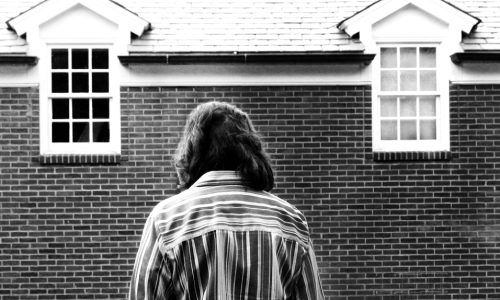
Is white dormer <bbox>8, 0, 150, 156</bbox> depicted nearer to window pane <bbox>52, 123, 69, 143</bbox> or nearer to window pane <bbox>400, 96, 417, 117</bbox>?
window pane <bbox>52, 123, 69, 143</bbox>

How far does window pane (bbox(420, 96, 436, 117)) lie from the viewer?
1036 cm

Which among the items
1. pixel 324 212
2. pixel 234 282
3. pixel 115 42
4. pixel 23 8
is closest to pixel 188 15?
pixel 115 42

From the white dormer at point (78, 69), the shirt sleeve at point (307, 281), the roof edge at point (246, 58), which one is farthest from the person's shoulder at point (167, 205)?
the white dormer at point (78, 69)

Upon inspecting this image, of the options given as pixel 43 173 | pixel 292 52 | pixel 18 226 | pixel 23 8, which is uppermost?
pixel 23 8

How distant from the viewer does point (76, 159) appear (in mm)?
9875

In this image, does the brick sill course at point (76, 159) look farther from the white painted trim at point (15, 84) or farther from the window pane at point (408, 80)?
the window pane at point (408, 80)

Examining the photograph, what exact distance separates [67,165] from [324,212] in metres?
3.26

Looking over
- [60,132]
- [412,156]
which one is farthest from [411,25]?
[60,132]

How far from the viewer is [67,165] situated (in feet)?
32.5

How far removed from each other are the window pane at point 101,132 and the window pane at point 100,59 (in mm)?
735

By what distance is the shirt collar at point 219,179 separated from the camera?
2604 mm

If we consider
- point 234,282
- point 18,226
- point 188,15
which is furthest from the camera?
point 188,15

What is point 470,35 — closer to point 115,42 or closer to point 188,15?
point 188,15

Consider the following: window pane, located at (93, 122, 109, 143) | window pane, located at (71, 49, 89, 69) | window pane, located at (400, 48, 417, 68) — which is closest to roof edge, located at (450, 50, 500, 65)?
window pane, located at (400, 48, 417, 68)
